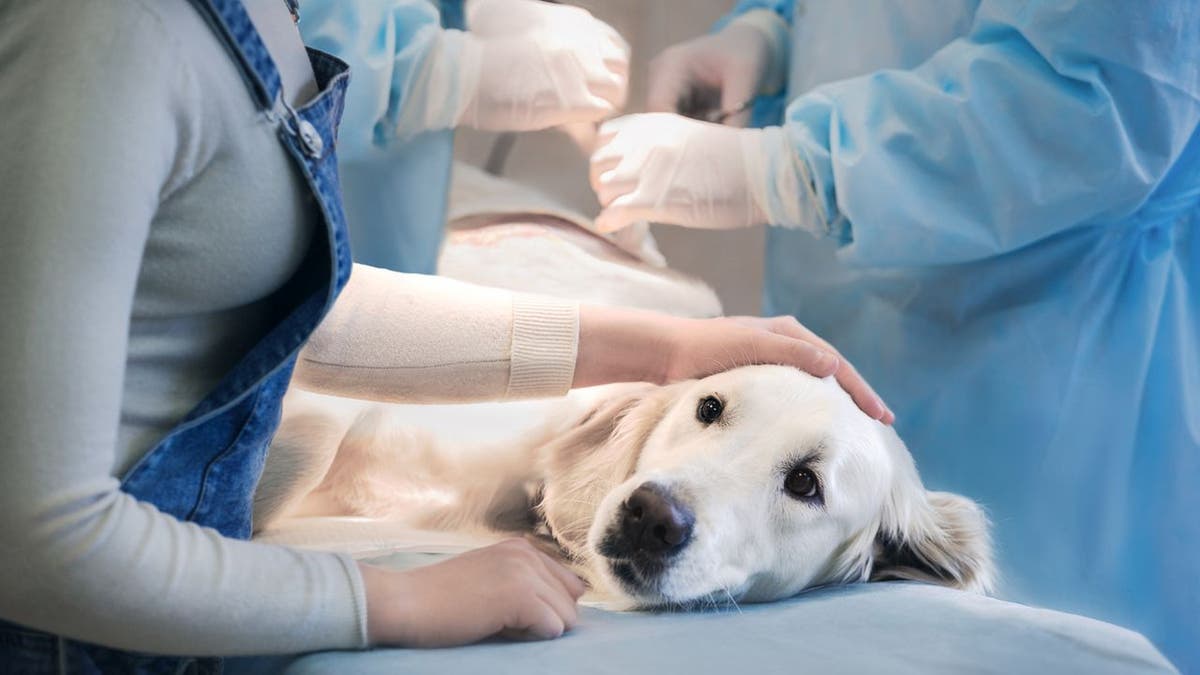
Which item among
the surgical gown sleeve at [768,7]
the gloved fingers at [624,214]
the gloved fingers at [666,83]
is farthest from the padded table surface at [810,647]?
the surgical gown sleeve at [768,7]

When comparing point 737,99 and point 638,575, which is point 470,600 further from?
point 737,99

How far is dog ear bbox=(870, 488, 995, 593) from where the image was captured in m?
0.93

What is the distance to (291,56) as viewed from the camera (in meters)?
0.64

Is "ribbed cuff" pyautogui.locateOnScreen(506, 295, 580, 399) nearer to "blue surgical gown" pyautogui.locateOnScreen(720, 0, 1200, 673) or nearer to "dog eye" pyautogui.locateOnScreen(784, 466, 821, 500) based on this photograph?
"dog eye" pyautogui.locateOnScreen(784, 466, 821, 500)

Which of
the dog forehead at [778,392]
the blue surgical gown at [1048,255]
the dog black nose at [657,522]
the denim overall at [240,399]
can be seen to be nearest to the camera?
the denim overall at [240,399]

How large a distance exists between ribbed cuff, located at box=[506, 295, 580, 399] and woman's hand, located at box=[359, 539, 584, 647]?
0.86ft

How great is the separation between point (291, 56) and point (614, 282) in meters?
0.65

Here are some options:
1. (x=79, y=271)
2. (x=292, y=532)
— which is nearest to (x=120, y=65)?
(x=79, y=271)

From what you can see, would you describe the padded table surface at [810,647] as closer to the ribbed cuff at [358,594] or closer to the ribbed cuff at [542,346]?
the ribbed cuff at [358,594]

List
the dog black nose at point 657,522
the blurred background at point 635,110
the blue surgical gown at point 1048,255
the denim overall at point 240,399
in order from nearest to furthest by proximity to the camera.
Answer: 1. the denim overall at point 240,399
2. the dog black nose at point 657,522
3. the blue surgical gown at point 1048,255
4. the blurred background at point 635,110

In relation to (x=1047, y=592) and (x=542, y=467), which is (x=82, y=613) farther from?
(x=1047, y=592)

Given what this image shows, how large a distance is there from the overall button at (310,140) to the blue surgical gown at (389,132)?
51cm

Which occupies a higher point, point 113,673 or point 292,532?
point 113,673

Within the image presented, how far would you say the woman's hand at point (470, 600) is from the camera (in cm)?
59
